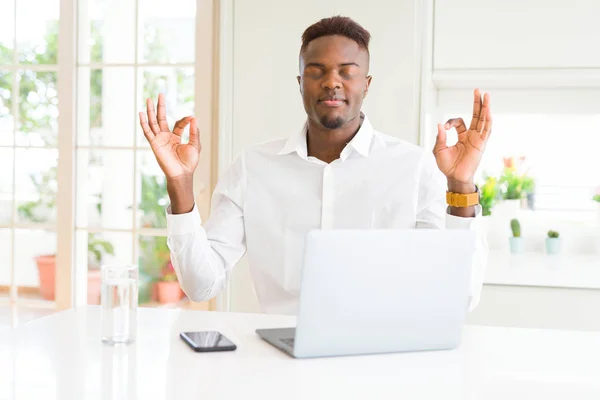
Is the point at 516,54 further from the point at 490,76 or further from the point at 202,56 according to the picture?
the point at 202,56

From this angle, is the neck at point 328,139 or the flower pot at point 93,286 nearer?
the neck at point 328,139

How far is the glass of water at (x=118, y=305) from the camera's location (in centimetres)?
133

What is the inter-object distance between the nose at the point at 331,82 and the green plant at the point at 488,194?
1419mm

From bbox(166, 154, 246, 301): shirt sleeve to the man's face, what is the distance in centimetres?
31

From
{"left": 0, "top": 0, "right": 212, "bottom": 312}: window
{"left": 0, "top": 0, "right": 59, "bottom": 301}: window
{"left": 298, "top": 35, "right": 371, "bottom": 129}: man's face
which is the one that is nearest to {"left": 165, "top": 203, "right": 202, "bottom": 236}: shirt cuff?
{"left": 298, "top": 35, "right": 371, "bottom": 129}: man's face

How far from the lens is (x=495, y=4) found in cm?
287

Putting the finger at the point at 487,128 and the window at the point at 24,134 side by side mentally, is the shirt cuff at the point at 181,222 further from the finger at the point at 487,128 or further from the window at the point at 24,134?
the window at the point at 24,134

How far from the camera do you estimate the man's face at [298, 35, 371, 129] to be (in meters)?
2.03

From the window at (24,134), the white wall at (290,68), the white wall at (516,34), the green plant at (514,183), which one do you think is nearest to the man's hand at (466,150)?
Answer: the white wall at (290,68)

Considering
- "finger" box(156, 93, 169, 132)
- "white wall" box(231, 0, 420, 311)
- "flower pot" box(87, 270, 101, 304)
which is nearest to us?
"finger" box(156, 93, 169, 132)

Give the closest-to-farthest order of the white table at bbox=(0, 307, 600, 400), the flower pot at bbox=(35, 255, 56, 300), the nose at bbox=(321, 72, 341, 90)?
the white table at bbox=(0, 307, 600, 400) < the nose at bbox=(321, 72, 341, 90) < the flower pot at bbox=(35, 255, 56, 300)

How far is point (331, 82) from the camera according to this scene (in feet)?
6.64

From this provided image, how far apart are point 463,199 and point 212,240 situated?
0.75m

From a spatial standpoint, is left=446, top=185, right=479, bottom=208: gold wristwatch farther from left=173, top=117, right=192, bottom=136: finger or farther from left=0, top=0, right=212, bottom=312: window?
Answer: left=0, top=0, right=212, bottom=312: window
